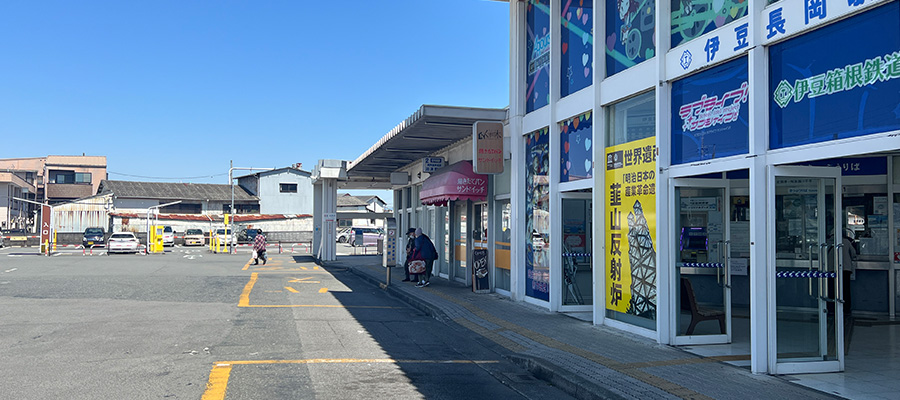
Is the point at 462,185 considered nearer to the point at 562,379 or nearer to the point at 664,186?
the point at 664,186

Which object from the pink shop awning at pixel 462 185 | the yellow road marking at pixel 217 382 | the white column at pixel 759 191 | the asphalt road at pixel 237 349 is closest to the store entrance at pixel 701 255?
→ the white column at pixel 759 191

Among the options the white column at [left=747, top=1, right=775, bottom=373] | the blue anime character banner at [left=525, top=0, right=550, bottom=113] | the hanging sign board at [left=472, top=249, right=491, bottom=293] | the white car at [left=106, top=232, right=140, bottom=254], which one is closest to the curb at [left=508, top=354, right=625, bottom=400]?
the white column at [left=747, top=1, right=775, bottom=373]

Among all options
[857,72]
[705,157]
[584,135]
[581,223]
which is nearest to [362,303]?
[581,223]

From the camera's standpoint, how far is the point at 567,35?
38.3 ft

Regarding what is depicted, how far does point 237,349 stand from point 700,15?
710 cm

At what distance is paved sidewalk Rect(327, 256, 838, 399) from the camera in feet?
20.3

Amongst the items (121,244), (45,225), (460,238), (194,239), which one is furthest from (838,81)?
(194,239)

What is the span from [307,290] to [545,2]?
909 centimetres

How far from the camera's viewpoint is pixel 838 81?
6.07 meters

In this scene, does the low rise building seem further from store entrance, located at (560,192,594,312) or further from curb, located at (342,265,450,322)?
store entrance, located at (560,192,594,312)

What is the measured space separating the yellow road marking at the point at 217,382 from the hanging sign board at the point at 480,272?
26.8ft

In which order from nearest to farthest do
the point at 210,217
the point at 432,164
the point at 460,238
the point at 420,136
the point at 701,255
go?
the point at 701,255
the point at 420,136
the point at 460,238
the point at 432,164
the point at 210,217

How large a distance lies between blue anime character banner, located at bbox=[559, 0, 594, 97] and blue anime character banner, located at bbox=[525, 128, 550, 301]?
113 cm

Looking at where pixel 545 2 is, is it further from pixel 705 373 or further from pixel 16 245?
pixel 16 245
